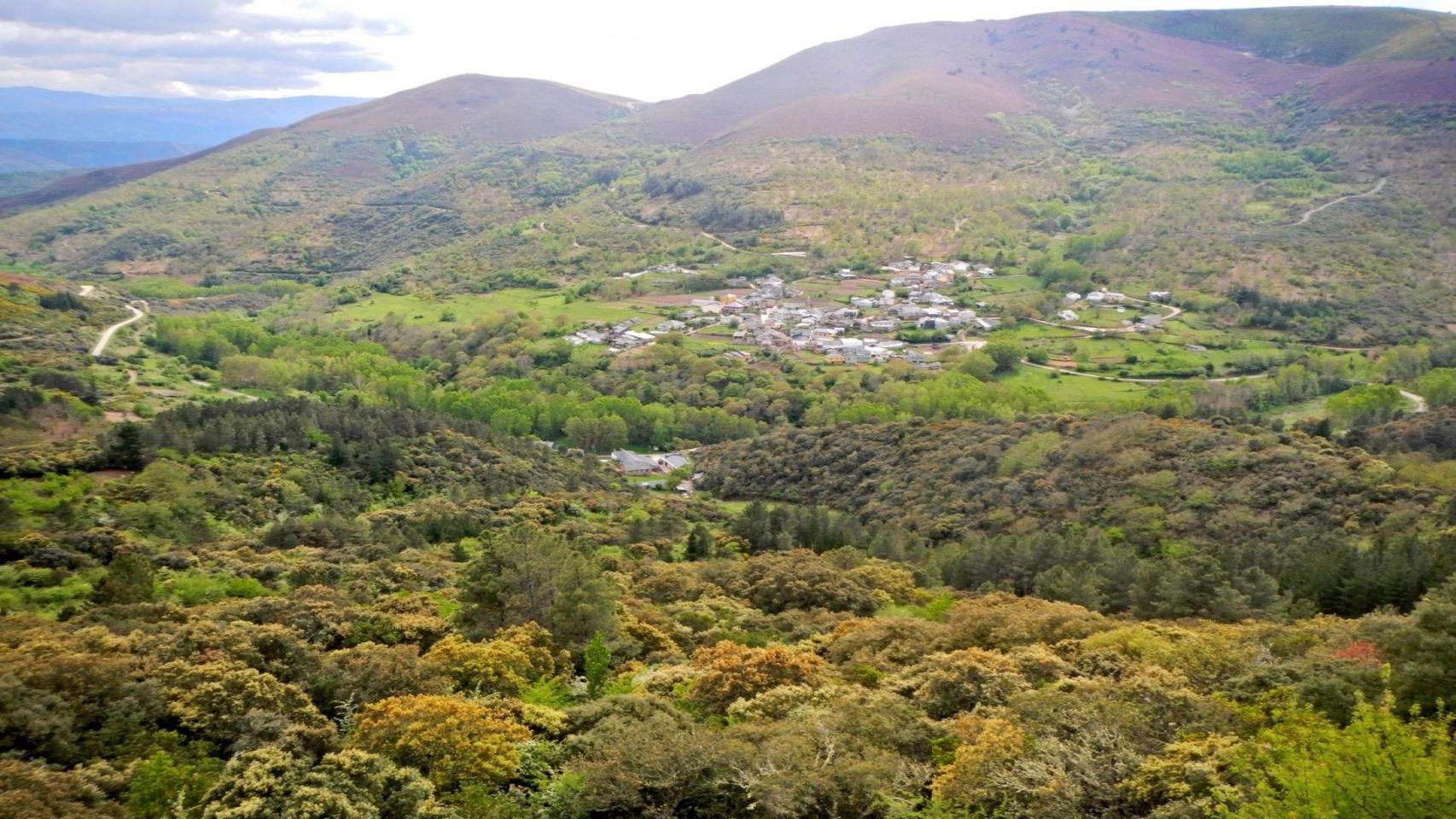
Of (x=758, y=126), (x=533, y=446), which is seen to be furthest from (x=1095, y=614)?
(x=758, y=126)

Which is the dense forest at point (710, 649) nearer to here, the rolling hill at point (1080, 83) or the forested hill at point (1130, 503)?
the forested hill at point (1130, 503)

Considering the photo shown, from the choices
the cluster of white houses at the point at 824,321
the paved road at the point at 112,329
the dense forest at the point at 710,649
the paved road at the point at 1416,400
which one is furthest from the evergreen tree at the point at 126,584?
the paved road at the point at 1416,400

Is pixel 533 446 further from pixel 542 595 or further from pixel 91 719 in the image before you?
pixel 91 719

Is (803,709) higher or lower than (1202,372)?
higher

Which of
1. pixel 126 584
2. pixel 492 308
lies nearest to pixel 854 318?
pixel 492 308

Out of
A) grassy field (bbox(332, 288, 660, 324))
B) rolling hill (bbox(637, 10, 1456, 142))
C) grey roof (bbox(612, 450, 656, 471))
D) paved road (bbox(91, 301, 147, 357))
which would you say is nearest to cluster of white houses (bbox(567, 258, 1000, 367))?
grassy field (bbox(332, 288, 660, 324))

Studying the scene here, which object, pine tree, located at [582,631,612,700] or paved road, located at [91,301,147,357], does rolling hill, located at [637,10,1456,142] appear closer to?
paved road, located at [91,301,147,357]
